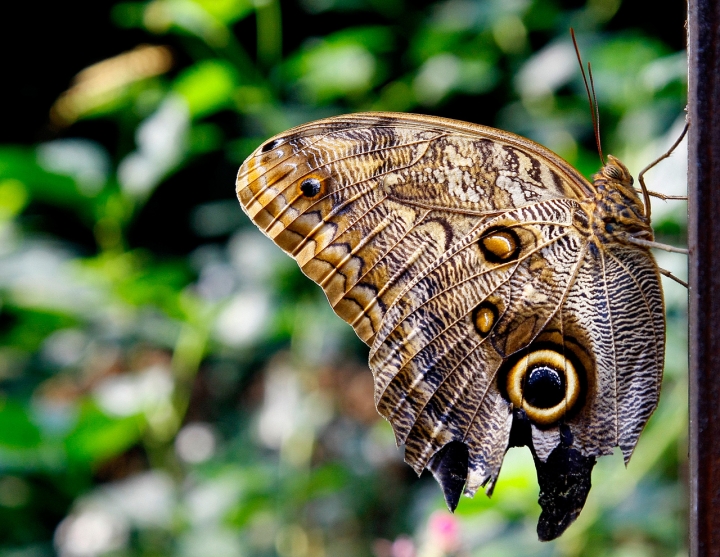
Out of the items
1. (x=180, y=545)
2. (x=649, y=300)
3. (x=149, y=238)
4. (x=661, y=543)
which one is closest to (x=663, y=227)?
(x=649, y=300)

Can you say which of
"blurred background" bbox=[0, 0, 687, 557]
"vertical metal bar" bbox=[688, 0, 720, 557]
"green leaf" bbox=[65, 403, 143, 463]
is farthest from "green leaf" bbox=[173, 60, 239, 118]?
"vertical metal bar" bbox=[688, 0, 720, 557]

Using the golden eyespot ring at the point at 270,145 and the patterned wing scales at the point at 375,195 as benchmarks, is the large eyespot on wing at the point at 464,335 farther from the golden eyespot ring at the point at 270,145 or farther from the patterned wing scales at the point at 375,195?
the golden eyespot ring at the point at 270,145

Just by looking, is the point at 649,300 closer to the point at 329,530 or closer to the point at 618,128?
the point at 618,128

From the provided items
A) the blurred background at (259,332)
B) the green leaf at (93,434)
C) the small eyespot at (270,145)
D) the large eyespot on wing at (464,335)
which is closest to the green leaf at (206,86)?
the blurred background at (259,332)

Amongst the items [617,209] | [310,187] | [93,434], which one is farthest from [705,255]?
[93,434]

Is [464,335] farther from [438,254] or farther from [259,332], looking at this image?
[259,332]

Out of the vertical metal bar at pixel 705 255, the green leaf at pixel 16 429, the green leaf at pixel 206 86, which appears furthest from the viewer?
the green leaf at pixel 206 86

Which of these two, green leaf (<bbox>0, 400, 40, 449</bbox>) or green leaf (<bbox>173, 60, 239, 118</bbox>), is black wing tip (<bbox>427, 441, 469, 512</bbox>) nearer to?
green leaf (<bbox>0, 400, 40, 449</bbox>)
